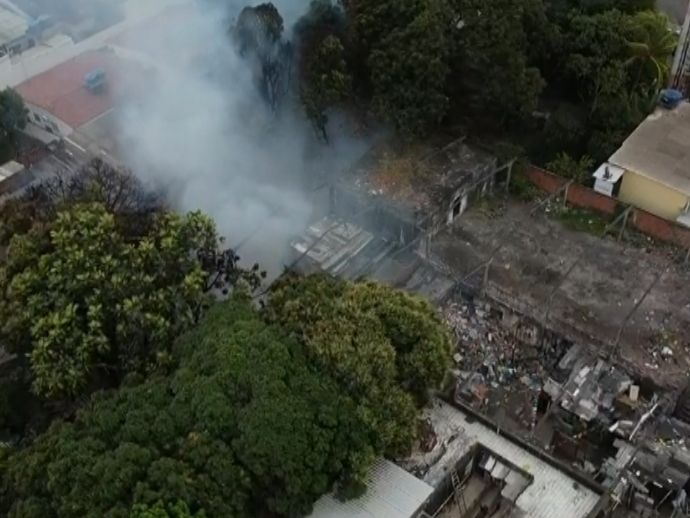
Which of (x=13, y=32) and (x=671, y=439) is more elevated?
(x=13, y=32)

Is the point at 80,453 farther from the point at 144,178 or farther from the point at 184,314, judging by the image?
the point at 144,178

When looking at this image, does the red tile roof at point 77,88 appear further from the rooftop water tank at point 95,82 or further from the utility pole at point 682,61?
the utility pole at point 682,61

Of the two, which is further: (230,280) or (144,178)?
(144,178)

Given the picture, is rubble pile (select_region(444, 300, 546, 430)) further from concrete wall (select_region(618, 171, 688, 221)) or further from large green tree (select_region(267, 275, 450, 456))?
concrete wall (select_region(618, 171, 688, 221))

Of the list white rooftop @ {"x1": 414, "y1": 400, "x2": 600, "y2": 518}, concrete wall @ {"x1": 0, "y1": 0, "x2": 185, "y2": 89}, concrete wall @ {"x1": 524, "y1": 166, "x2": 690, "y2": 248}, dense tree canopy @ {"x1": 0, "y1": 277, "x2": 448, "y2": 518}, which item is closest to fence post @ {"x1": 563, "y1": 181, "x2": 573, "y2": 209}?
concrete wall @ {"x1": 524, "y1": 166, "x2": 690, "y2": 248}

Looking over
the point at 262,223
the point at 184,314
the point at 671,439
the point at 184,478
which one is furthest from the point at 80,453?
the point at 671,439

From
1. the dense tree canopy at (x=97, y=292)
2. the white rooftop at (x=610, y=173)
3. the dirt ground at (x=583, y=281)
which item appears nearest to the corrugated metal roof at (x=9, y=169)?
the dense tree canopy at (x=97, y=292)

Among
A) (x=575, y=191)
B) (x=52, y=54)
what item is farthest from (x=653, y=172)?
(x=52, y=54)
